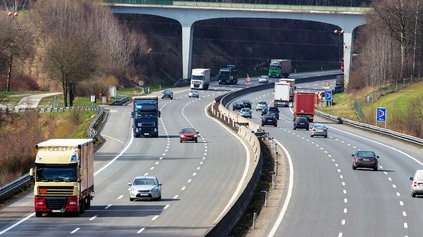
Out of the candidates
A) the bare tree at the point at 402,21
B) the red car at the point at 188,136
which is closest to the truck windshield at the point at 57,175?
the red car at the point at 188,136

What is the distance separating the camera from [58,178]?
4212 cm

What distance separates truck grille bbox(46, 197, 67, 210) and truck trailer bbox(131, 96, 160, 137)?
42646mm

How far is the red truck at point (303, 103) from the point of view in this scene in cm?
10519

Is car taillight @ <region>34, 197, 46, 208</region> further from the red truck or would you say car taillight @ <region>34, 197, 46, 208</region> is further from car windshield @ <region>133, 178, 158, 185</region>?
the red truck

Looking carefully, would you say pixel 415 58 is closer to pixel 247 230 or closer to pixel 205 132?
→ pixel 205 132

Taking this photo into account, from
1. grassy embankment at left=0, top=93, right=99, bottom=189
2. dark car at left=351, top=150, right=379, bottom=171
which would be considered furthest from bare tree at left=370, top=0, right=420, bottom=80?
dark car at left=351, top=150, right=379, bottom=171

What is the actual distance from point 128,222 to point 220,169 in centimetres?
2233

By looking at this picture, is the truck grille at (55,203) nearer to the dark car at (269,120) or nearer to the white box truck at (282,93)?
the dark car at (269,120)

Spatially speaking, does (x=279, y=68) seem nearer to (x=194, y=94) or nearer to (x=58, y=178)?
(x=194, y=94)

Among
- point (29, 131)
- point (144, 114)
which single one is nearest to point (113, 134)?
point (144, 114)

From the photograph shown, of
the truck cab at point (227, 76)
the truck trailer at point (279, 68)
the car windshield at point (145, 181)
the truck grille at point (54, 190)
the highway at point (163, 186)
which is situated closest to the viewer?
the highway at point (163, 186)

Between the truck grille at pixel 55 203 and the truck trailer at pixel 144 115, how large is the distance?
42.6 m

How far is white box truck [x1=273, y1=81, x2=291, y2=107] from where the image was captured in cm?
13027

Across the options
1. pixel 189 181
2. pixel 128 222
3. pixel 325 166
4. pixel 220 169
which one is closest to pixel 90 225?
pixel 128 222
